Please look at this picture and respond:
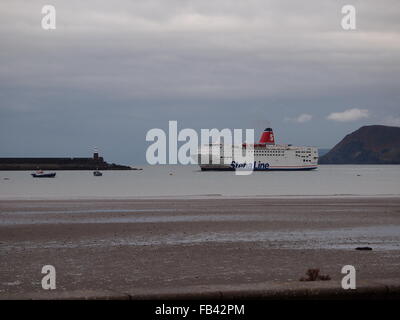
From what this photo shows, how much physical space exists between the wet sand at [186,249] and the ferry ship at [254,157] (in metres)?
157

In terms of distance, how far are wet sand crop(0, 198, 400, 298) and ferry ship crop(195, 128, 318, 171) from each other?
157027mm

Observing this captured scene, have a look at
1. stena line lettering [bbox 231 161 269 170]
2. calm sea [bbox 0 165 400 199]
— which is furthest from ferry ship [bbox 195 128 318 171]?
calm sea [bbox 0 165 400 199]

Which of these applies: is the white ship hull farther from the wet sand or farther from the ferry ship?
the wet sand

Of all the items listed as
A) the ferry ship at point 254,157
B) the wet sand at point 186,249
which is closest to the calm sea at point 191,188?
the wet sand at point 186,249

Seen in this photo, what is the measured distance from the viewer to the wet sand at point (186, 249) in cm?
1130

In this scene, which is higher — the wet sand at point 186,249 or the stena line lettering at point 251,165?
Answer: the wet sand at point 186,249

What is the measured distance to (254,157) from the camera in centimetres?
18712

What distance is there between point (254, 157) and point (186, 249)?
17205cm

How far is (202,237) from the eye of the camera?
18812mm

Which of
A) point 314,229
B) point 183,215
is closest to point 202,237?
point 314,229

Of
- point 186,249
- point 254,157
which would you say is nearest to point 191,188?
point 186,249

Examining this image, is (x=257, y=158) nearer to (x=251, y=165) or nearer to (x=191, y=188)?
(x=251, y=165)

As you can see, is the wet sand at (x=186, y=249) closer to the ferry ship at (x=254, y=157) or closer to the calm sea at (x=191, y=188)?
the calm sea at (x=191, y=188)
